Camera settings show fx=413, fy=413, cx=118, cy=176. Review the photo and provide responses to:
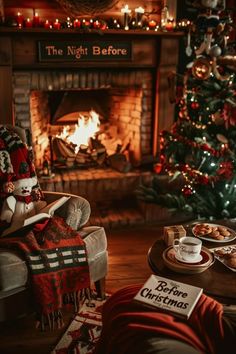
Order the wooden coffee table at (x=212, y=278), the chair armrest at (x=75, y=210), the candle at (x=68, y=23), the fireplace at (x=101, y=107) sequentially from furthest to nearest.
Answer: the fireplace at (x=101, y=107) < the candle at (x=68, y=23) < the chair armrest at (x=75, y=210) < the wooden coffee table at (x=212, y=278)

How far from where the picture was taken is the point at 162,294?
1478mm

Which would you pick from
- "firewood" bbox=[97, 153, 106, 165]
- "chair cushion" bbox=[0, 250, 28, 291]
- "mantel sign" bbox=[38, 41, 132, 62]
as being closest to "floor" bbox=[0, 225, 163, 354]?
"chair cushion" bbox=[0, 250, 28, 291]

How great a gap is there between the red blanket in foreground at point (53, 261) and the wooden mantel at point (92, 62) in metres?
1.33

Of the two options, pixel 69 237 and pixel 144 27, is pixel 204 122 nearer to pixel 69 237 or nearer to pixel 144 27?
pixel 144 27

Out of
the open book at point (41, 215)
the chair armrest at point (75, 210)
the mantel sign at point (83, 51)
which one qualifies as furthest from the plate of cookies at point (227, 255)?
the mantel sign at point (83, 51)

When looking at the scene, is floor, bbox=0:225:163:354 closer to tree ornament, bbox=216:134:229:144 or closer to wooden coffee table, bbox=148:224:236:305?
wooden coffee table, bbox=148:224:236:305

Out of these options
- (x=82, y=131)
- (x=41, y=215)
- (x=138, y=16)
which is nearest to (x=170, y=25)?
(x=138, y=16)

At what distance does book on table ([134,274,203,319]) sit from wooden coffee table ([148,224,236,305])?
0.14 metres

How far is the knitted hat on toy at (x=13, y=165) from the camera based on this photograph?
2.35 meters

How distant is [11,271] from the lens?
78.7 inches

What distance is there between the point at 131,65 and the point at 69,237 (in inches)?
66.5

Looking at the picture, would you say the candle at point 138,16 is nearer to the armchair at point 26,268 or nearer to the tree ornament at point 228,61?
the tree ornament at point 228,61

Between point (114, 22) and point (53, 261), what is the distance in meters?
1.95

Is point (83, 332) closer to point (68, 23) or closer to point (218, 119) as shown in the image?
point (218, 119)
